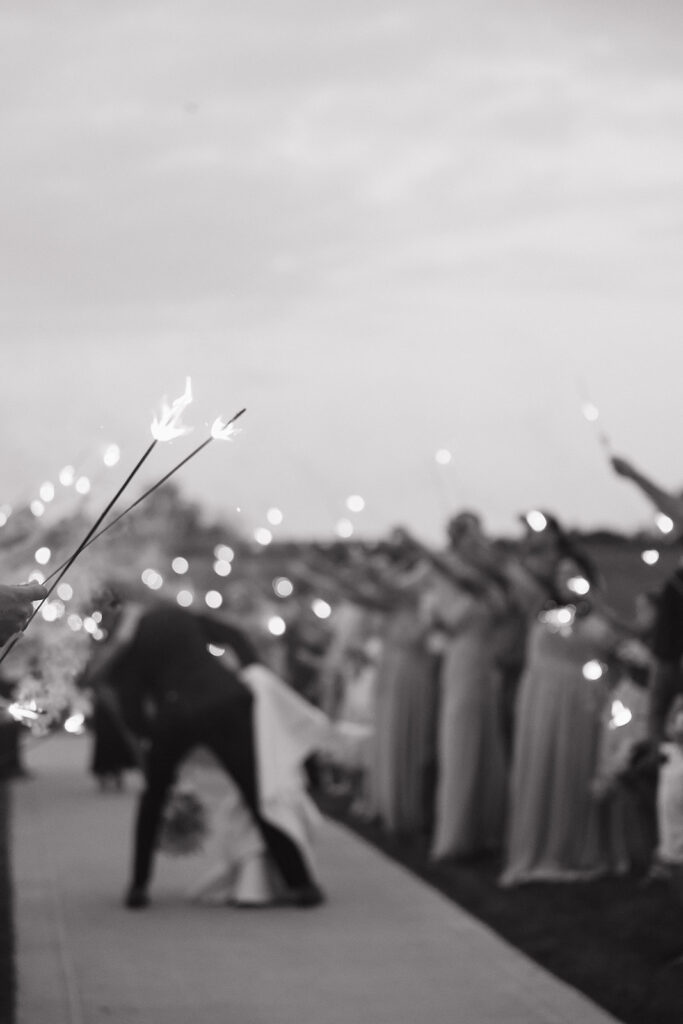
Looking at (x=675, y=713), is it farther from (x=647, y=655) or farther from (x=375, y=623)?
(x=375, y=623)

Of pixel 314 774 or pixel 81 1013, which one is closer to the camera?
pixel 81 1013

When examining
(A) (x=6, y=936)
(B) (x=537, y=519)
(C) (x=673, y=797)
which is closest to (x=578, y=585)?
(B) (x=537, y=519)

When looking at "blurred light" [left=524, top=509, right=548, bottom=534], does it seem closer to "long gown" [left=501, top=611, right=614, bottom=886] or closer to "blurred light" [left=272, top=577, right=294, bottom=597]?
"long gown" [left=501, top=611, right=614, bottom=886]

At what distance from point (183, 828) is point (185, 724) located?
86cm

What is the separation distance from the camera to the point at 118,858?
1475cm

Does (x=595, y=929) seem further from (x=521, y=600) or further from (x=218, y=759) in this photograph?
(x=521, y=600)

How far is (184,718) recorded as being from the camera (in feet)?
39.2

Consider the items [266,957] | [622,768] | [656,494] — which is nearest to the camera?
[656,494]

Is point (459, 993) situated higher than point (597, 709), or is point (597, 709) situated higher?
point (597, 709)

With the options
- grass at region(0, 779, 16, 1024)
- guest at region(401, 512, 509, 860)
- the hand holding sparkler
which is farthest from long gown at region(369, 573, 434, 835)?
the hand holding sparkler

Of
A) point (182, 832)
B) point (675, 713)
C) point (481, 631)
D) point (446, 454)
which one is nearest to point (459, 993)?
point (675, 713)

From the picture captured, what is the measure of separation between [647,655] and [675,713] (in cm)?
→ 276

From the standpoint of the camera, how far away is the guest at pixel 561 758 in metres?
12.9

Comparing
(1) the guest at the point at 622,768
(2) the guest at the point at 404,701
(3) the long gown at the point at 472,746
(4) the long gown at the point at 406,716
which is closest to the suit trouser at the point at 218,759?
(1) the guest at the point at 622,768
